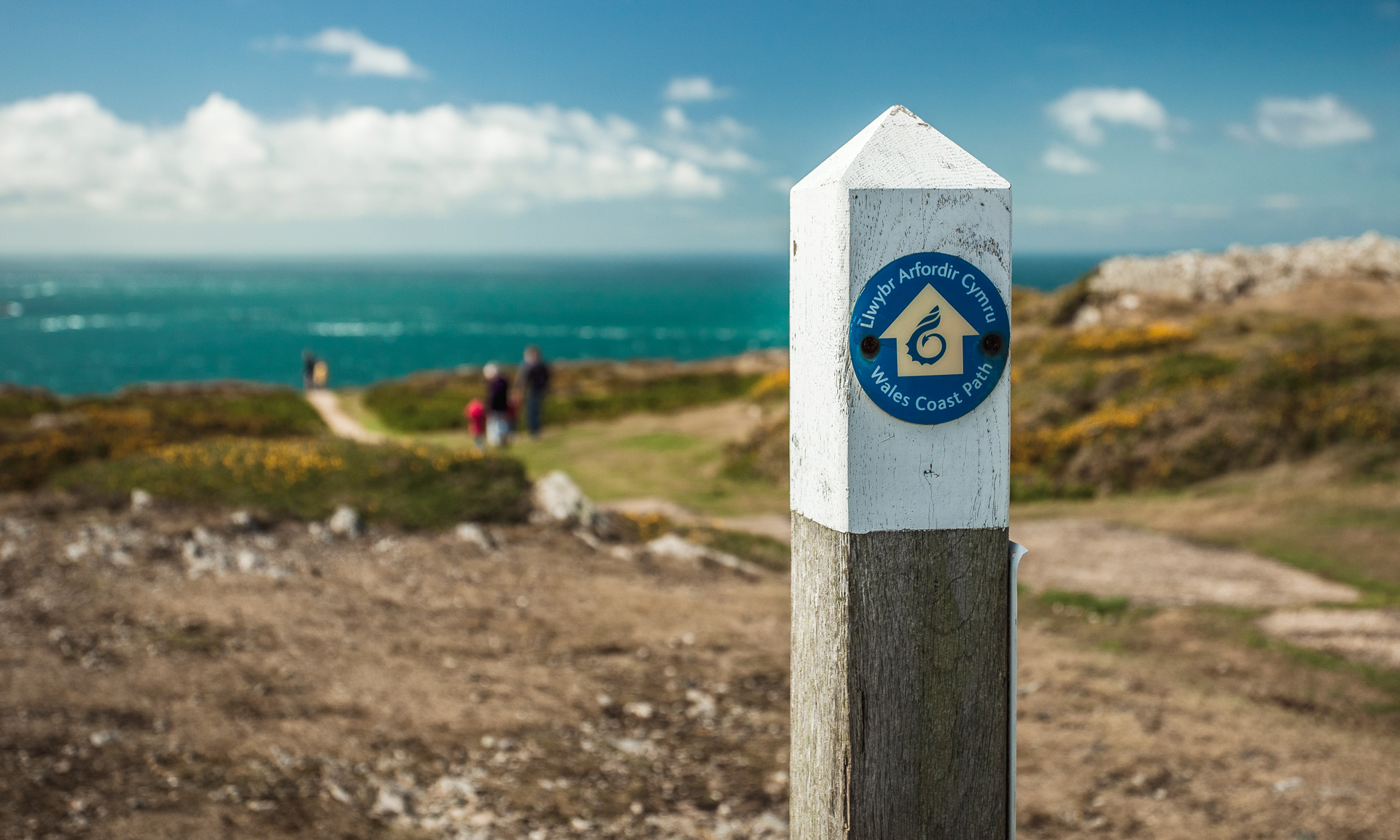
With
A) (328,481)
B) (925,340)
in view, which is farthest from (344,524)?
(925,340)

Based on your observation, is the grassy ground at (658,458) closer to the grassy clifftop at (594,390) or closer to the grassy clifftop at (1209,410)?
the grassy clifftop at (594,390)

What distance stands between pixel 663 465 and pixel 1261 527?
11.3 m

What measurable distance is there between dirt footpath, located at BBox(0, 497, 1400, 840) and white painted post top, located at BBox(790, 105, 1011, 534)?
412 cm

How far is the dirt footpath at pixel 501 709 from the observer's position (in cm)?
563

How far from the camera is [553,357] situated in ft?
347

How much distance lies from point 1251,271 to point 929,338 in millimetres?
31893

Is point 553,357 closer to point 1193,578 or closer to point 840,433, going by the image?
point 1193,578

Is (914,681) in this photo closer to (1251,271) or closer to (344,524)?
(344,524)

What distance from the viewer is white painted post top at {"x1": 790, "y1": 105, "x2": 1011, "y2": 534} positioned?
201cm

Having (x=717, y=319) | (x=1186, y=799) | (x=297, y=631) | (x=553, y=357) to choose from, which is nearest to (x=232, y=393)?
(x=297, y=631)

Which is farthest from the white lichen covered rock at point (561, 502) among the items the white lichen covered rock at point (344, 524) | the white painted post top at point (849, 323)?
the white painted post top at point (849, 323)

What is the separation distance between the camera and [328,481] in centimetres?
1292

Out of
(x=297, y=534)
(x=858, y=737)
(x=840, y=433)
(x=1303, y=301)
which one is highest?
(x=1303, y=301)

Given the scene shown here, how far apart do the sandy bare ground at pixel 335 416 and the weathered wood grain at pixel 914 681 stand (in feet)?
73.2
